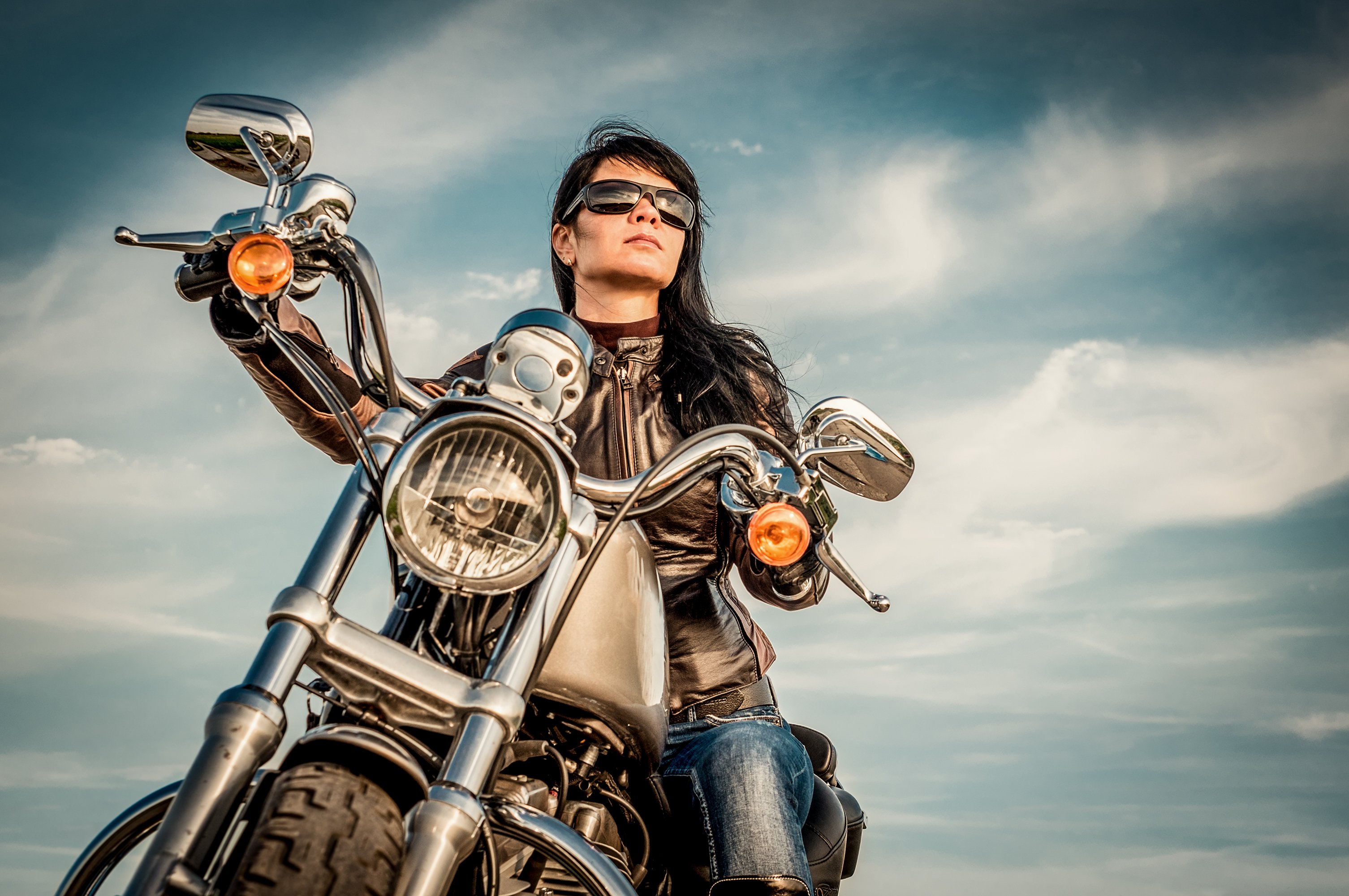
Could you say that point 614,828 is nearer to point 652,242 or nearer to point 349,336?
point 349,336

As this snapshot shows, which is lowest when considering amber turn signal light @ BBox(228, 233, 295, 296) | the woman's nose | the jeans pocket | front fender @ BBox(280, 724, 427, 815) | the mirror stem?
front fender @ BBox(280, 724, 427, 815)

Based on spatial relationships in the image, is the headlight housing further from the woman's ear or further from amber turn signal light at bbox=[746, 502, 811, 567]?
the woman's ear

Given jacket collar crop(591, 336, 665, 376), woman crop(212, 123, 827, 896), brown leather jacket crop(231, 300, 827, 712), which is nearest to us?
woman crop(212, 123, 827, 896)

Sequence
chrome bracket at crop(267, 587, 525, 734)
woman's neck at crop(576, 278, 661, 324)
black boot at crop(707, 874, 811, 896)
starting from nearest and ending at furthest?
chrome bracket at crop(267, 587, 525, 734), black boot at crop(707, 874, 811, 896), woman's neck at crop(576, 278, 661, 324)

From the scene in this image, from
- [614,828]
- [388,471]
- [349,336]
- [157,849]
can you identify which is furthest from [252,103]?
[614,828]

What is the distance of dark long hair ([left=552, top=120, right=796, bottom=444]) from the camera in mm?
3422

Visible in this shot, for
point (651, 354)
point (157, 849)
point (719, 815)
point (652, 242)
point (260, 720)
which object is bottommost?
point (157, 849)

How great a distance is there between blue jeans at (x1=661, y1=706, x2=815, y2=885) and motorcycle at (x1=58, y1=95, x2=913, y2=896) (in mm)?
92

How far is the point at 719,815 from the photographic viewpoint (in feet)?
7.92

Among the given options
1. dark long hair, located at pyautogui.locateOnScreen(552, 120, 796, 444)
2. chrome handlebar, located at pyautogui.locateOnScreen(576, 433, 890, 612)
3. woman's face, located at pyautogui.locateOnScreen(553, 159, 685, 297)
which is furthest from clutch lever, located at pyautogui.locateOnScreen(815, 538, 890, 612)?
woman's face, located at pyautogui.locateOnScreen(553, 159, 685, 297)

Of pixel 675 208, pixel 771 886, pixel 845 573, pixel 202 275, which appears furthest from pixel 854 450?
pixel 675 208

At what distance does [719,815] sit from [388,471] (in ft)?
3.79

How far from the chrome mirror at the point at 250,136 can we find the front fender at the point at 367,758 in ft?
3.53

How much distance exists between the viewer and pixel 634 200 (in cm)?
350
